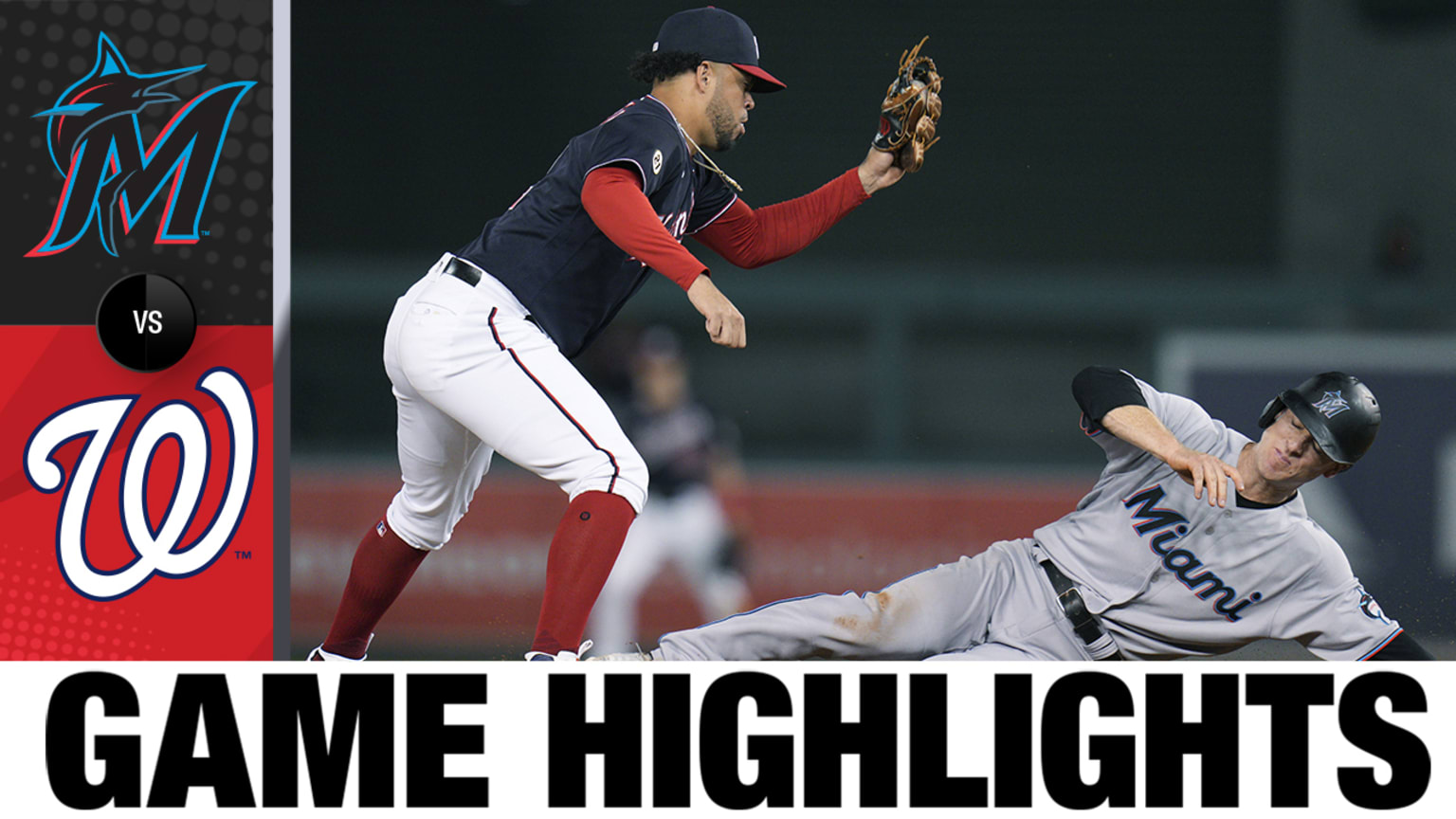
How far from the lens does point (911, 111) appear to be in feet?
9.25

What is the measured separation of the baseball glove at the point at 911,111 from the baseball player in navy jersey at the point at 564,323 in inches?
13.2

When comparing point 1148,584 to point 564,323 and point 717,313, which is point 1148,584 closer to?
point 717,313

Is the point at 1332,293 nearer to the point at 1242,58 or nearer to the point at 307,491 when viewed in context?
the point at 1242,58

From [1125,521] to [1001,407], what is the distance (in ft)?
12.1

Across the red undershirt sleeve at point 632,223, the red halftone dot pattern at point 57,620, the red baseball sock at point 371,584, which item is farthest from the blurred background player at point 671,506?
the red undershirt sleeve at point 632,223

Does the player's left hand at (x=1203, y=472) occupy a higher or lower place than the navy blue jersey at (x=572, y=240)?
lower

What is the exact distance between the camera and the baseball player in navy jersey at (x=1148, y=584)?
7.99 ft

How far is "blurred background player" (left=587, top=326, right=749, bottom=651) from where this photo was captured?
4.37 m

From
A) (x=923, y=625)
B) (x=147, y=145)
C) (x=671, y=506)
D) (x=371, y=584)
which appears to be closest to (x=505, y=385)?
(x=371, y=584)

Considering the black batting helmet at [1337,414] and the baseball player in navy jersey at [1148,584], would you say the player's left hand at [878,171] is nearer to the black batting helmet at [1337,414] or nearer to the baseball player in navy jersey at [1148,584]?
the baseball player in navy jersey at [1148,584]

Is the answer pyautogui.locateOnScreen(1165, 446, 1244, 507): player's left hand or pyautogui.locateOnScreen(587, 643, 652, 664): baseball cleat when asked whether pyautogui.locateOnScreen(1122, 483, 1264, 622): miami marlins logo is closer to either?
pyautogui.locateOnScreen(1165, 446, 1244, 507): player's left hand

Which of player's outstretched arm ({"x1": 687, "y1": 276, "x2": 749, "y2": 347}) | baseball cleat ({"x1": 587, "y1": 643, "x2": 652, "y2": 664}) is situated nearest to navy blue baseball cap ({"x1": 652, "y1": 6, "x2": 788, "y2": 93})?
player's outstretched arm ({"x1": 687, "y1": 276, "x2": 749, "y2": 347})

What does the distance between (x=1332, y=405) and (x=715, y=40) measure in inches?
53.8

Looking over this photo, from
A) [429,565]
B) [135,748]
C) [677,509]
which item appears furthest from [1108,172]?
[135,748]
